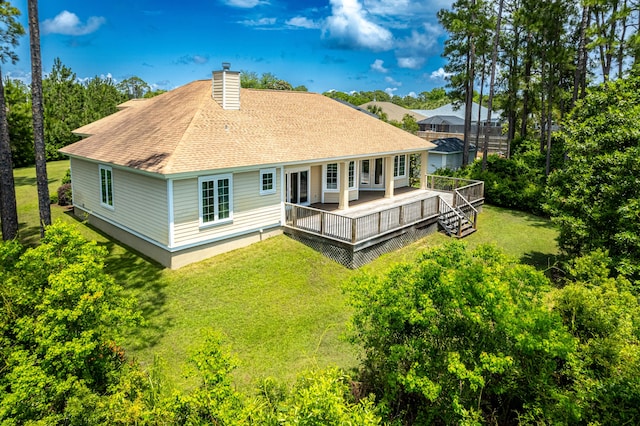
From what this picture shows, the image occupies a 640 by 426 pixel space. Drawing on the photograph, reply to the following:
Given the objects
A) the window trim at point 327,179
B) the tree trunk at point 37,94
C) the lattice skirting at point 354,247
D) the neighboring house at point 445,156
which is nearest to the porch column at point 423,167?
the window trim at point 327,179

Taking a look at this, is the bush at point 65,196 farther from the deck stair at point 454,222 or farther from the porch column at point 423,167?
the porch column at point 423,167

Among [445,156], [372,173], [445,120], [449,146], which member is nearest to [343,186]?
[372,173]

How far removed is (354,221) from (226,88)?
849cm

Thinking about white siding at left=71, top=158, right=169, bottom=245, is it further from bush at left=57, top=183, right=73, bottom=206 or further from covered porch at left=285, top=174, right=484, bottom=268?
covered porch at left=285, top=174, right=484, bottom=268

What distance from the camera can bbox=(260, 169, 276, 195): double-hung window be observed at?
16094 millimetres

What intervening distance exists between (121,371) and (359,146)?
15568mm

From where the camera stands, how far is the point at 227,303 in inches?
487

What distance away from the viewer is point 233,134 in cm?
1658

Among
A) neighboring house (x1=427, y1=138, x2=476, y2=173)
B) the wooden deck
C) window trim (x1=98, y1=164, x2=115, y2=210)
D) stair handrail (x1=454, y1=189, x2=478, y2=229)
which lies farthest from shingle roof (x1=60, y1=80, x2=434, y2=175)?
neighboring house (x1=427, y1=138, x2=476, y2=173)

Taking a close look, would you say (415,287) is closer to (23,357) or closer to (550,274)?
(23,357)

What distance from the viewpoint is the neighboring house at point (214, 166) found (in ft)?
46.3

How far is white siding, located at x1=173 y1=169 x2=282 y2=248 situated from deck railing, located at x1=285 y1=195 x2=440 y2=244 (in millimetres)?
931

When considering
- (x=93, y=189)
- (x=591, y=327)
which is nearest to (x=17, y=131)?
(x=93, y=189)

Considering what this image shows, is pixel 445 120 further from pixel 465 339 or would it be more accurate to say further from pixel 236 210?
pixel 465 339
